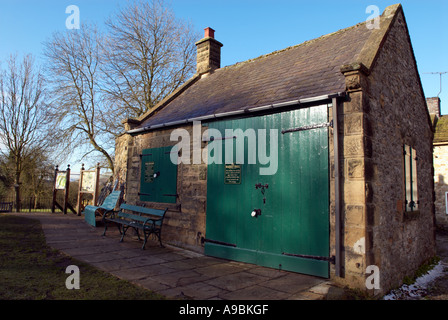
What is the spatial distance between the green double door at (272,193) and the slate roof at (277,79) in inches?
22.2

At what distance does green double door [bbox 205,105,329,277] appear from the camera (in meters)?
4.82

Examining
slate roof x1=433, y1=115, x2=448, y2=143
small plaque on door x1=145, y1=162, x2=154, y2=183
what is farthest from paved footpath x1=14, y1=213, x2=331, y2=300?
slate roof x1=433, y1=115, x2=448, y2=143

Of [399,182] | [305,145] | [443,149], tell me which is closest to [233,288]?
[305,145]

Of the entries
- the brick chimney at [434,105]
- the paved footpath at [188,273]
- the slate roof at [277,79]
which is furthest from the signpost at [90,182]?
the brick chimney at [434,105]

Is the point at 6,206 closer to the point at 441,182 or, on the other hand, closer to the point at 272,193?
the point at 272,193

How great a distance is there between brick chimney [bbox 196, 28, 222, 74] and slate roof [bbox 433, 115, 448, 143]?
11.2 m

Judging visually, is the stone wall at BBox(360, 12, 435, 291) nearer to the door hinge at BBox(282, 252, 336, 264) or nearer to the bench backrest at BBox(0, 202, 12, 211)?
the door hinge at BBox(282, 252, 336, 264)

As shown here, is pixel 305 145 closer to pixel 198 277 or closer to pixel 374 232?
pixel 374 232

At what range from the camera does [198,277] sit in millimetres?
4629

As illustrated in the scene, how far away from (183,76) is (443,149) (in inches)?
569

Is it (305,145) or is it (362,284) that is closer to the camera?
(362,284)

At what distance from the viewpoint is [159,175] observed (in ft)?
25.9

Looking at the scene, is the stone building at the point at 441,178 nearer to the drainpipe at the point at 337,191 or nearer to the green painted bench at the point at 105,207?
the drainpipe at the point at 337,191

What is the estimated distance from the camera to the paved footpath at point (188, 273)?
3912 millimetres
